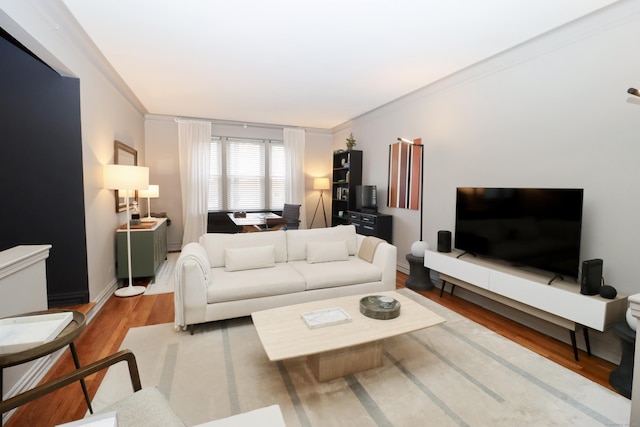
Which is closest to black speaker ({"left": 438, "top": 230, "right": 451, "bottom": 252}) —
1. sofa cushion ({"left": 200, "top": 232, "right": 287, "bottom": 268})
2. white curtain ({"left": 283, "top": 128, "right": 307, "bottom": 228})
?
sofa cushion ({"left": 200, "top": 232, "right": 287, "bottom": 268})

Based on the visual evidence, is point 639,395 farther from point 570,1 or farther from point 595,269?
point 570,1

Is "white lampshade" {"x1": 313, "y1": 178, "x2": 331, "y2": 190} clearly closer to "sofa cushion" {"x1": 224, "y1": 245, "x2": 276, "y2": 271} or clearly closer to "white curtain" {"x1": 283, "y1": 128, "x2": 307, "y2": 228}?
"white curtain" {"x1": 283, "y1": 128, "x2": 307, "y2": 228}

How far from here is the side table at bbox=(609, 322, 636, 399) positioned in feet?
6.57

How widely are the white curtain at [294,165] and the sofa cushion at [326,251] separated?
3.43 m

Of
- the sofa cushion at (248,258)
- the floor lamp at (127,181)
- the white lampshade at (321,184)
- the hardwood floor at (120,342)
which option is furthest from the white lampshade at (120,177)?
the white lampshade at (321,184)

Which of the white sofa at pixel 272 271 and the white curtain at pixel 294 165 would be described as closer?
the white sofa at pixel 272 271

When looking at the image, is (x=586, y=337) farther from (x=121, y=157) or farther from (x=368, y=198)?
(x=121, y=157)

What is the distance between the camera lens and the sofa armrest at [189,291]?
2.72 metres

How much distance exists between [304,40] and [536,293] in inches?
123

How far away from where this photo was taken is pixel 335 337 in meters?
2.02

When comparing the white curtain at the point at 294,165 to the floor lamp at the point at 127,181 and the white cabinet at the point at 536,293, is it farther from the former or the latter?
the white cabinet at the point at 536,293

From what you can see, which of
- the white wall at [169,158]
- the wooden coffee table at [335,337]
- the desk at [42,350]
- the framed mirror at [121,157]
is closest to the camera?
the desk at [42,350]

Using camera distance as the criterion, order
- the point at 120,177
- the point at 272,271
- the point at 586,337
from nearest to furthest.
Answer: the point at 586,337
the point at 272,271
the point at 120,177

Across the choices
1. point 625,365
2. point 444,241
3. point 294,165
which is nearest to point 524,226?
point 444,241
